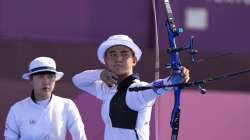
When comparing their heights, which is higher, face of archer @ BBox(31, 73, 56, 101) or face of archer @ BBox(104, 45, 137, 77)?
face of archer @ BBox(104, 45, 137, 77)

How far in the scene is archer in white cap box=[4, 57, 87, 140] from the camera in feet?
10.6

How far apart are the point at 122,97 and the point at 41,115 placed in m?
0.90

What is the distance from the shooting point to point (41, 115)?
10.7 ft

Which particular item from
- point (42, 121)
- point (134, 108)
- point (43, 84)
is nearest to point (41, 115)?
point (42, 121)

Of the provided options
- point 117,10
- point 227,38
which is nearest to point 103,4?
point 117,10

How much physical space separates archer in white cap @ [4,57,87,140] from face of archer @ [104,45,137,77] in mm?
702

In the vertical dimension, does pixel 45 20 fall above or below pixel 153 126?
above

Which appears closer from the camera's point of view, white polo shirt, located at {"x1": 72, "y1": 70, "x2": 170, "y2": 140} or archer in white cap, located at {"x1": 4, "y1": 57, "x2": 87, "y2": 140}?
white polo shirt, located at {"x1": 72, "y1": 70, "x2": 170, "y2": 140}

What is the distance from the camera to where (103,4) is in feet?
14.0

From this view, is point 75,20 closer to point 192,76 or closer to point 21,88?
point 21,88

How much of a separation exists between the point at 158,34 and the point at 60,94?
0.88 metres

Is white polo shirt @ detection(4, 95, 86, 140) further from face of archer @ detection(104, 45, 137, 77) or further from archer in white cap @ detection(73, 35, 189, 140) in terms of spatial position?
face of archer @ detection(104, 45, 137, 77)

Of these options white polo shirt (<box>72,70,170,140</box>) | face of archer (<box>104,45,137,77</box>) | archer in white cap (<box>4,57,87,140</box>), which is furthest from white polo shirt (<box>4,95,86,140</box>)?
face of archer (<box>104,45,137,77</box>)

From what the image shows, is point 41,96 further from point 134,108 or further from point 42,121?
point 134,108
